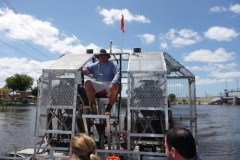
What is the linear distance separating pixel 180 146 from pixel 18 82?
101474 mm

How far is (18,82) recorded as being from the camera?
9631 cm

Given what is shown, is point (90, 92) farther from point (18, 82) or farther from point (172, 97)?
point (18, 82)

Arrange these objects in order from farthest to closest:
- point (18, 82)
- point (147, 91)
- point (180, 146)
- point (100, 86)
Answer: point (18, 82)
point (100, 86)
point (147, 91)
point (180, 146)

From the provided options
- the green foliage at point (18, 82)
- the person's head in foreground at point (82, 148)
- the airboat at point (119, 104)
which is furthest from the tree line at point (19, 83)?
the person's head in foreground at point (82, 148)

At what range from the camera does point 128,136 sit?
6359 mm

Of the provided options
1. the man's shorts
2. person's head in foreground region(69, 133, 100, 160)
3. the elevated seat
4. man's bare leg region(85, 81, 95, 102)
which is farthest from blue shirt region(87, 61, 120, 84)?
person's head in foreground region(69, 133, 100, 160)

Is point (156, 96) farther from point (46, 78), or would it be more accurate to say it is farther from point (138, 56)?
point (46, 78)

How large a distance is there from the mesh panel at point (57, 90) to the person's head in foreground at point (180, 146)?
4679 millimetres

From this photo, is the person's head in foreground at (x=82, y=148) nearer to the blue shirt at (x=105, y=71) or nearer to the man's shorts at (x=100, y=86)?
the man's shorts at (x=100, y=86)

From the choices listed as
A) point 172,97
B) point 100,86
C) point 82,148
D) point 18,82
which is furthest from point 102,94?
point 18,82

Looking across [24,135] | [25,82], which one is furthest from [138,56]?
[25,82]

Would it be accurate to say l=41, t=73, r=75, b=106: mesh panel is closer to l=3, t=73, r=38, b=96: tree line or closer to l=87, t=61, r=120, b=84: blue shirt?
l=87, t=61, r=120, b=84: blue shirt

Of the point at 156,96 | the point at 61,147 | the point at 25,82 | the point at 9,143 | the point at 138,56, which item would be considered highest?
the point at 25,82

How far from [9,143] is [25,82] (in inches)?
3426
